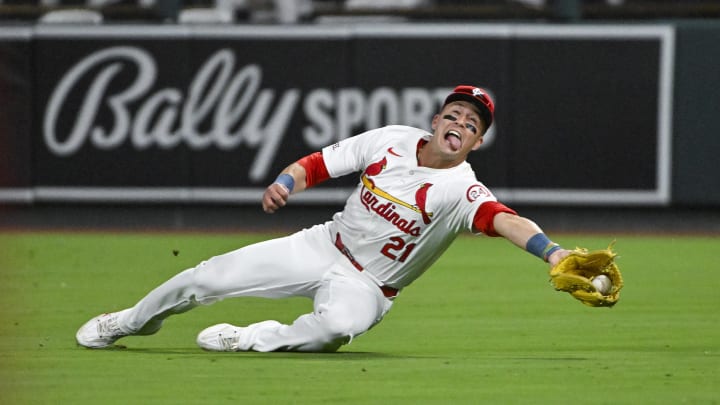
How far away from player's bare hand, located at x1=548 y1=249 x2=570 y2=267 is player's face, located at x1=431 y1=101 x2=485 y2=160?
0.93m

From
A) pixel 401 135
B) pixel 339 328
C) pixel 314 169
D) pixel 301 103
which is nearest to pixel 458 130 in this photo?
pixel 401 135

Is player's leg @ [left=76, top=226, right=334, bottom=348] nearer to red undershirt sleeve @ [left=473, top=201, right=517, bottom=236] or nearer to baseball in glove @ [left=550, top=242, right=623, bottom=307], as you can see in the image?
red undershirt sleeve @ [left=473, top=201, right=517, bottom=236]

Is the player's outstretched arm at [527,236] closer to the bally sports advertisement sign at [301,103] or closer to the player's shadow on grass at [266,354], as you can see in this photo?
the player's shadow on grass at [266,354]

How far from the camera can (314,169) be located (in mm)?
7598

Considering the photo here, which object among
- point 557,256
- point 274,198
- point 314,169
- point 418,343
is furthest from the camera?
point 418,343

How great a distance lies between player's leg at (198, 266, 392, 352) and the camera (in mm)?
7227

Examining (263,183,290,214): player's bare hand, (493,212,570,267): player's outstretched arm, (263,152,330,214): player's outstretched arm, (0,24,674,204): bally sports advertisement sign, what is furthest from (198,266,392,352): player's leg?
(0,24,674,204): bally sports advertisement sign

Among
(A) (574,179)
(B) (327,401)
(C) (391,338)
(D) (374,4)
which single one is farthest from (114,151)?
(B) (327,401)

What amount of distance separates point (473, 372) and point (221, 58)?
8.95 meters

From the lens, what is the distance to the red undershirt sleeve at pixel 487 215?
6.93 metres

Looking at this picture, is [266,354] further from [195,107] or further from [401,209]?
[195,107]

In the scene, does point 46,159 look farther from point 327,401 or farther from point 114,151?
point 327,401

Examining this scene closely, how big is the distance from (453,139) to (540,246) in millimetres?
864

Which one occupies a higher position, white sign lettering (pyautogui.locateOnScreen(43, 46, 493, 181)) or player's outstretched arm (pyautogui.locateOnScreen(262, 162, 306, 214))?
player's outstretched arm (pyautogui.locateOnScreen(262, 162, 306, 214))
